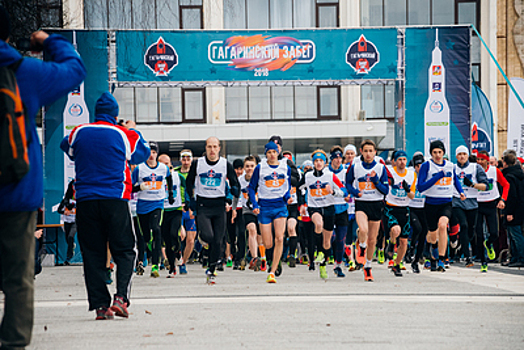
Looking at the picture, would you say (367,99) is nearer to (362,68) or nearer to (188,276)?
(362,68)

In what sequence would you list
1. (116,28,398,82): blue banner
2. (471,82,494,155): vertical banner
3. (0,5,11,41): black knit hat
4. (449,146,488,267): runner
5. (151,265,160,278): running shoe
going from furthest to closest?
1. (471,82,494,155): vertical banner
2. (116,28,398,82): blue banner
3. (449,146,488,267): runner
4. (151,265,160,278): running shoe
5. (0,5,11,41): black knit hat

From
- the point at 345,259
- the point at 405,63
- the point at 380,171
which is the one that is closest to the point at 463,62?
the point at 405,63

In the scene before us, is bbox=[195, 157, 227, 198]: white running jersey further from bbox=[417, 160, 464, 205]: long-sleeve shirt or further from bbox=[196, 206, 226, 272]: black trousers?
bbox=[417, 160, 464, 205]: long-sleeve shirt

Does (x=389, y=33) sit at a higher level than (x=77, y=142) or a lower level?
higher

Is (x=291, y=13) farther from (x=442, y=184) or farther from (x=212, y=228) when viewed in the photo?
(x=212, y=228)

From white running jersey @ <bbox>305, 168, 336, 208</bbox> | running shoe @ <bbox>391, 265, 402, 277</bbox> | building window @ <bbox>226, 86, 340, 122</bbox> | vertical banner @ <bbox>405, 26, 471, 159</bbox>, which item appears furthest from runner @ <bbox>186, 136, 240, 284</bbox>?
building window @ <bbox>226, 86, 340, 122</bbox>

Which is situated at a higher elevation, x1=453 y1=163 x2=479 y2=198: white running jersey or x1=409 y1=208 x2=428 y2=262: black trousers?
x1=453 y1=163 x2=479 y2=198: white running jersey

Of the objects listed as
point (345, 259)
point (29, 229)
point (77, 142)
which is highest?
A: point (77, 142)

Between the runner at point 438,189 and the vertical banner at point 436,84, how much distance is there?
4.59 m

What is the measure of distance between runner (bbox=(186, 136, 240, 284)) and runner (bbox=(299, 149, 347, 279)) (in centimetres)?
195

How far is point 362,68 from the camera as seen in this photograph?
18016 millimetres

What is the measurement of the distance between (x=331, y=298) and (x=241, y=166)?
24.4ft

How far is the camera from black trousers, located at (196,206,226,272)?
11.2m

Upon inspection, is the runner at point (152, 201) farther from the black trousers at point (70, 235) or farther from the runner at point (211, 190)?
the black trousers at point (70, 235)
